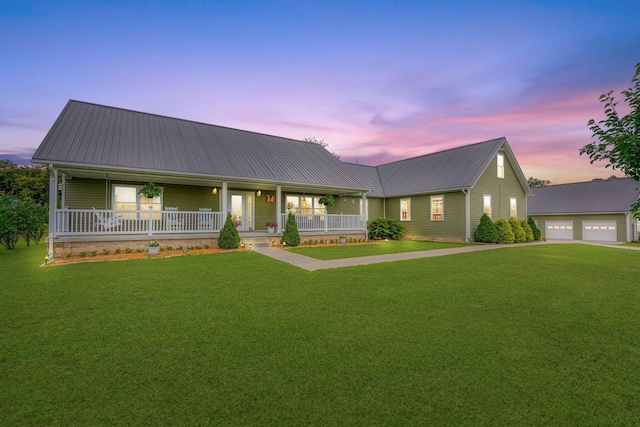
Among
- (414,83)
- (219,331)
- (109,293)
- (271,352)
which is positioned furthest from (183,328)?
(414,83)

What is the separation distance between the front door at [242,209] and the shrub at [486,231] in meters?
13.6

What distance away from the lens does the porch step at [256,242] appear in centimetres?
1348

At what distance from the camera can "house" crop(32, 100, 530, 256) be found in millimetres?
11266

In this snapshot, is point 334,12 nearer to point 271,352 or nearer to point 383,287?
point 383,287

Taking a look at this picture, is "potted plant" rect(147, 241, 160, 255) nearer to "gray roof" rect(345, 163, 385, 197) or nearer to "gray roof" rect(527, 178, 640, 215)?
"gray roof" rect(345, 163, 385, 197)

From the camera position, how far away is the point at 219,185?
14.6m

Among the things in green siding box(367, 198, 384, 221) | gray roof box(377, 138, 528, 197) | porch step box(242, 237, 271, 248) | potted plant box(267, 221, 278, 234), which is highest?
gray roof box(377, 138, 528, 197)

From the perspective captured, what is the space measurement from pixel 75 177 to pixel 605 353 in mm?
16971

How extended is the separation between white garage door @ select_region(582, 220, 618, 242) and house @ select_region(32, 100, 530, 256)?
931 cm

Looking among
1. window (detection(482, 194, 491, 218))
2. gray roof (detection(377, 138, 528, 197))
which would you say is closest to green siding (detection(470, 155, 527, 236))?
window (detection(482, 194, 491, 218))

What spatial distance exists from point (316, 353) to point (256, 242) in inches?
424

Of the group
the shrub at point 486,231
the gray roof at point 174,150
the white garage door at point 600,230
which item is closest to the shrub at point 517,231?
the shrub at point 486,231

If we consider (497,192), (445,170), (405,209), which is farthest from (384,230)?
(497,192)

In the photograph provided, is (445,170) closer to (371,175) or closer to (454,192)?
(454,192)
